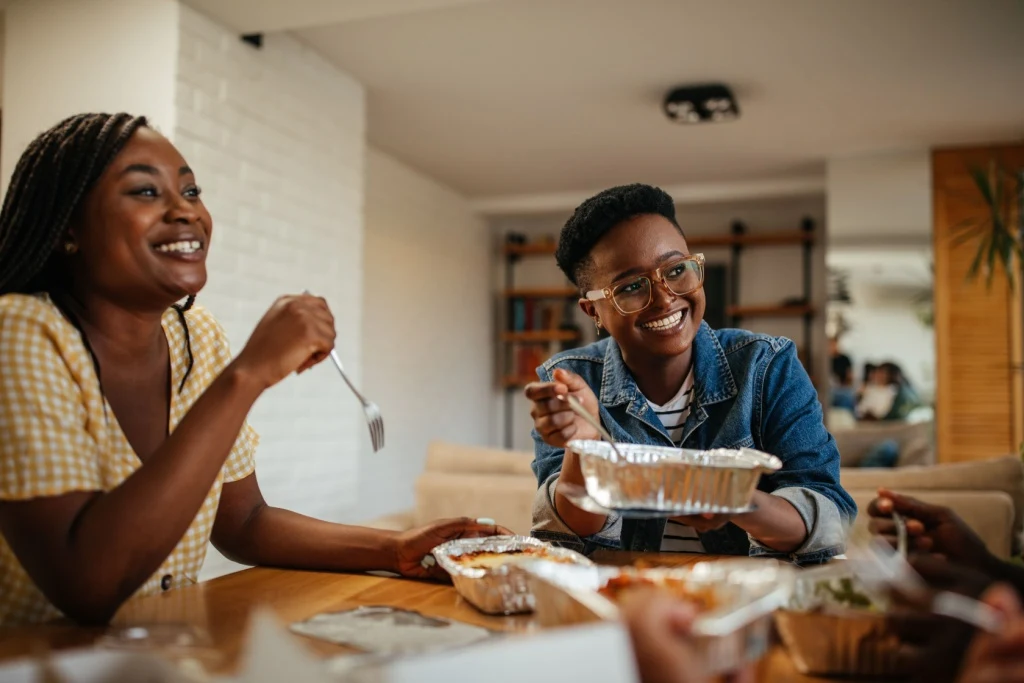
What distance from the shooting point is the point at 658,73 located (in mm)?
3877

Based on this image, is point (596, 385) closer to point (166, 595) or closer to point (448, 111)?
point (166, 595)

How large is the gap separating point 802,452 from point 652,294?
37 centimetres

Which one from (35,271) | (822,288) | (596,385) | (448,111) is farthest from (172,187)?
(822,288)

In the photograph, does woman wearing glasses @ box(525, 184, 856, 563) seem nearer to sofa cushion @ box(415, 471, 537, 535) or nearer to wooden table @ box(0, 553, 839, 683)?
wooden table @ box(0, 553, 839, 683)

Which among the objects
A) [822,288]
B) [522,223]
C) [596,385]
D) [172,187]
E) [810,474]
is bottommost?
[810,474]

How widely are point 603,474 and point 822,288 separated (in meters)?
5.87

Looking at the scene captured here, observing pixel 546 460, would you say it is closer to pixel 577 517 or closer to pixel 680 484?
pixel 577 517

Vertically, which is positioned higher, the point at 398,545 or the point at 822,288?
the point at 822,288

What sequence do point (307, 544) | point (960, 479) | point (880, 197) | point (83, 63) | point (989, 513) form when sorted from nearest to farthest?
1. point (307, 544)
2. point (989, 513)
3. point (960, 479)
4. point (83, 63)
5. point (880, 197)

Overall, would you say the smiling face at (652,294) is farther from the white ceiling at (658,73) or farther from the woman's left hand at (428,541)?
the white ceiling at (658,73)

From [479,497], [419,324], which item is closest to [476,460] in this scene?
[479,497]

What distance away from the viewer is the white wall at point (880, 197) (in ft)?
16.9

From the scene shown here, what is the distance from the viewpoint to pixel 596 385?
1628mm

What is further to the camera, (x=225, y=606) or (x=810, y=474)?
(x=810, y=474)
